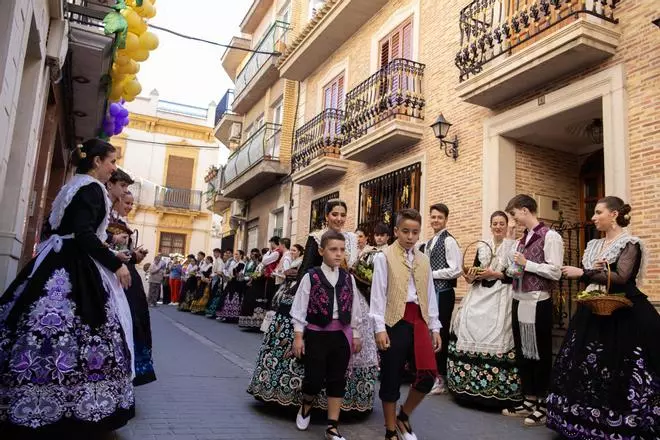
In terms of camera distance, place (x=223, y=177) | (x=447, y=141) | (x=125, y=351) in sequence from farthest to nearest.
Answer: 1. (x=223, y=177)
2. (x=447, y=141)
3. (x=125, y=351)

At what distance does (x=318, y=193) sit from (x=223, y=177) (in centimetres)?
869

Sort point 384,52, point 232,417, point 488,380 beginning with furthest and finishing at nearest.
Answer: point 384,52 → point 488,380 → point 232,417

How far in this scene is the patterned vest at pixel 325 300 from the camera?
14.4 ft

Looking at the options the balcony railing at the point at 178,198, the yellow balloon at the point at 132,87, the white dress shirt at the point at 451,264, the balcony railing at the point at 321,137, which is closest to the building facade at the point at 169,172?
A: the balcony railing at the point at 178,198

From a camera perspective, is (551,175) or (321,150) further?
(321,150)

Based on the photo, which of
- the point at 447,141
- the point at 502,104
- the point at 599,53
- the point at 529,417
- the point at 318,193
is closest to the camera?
the point at 529,417

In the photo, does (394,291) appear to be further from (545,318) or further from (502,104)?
(502,104)

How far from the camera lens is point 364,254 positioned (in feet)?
17.6

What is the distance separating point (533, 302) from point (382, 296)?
6.65 feet

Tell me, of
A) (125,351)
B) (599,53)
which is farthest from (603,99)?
(125,351)

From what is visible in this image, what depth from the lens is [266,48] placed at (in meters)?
19.5

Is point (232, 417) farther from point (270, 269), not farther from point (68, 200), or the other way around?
point (270, 269)

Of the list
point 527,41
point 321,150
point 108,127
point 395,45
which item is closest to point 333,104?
point 321,150

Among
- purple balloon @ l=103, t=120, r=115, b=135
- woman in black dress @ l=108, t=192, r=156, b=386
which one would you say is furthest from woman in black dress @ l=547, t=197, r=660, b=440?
purple balloon @ l=103, t=120, r=115, b=135
